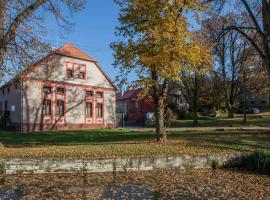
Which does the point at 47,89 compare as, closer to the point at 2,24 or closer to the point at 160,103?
the point at 2,24

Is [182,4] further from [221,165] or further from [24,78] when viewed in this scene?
[24,78]

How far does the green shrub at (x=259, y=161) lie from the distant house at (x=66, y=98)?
27.1 metres

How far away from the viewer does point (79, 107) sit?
162 ft

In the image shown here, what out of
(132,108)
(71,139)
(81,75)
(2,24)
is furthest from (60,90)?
(132,108)

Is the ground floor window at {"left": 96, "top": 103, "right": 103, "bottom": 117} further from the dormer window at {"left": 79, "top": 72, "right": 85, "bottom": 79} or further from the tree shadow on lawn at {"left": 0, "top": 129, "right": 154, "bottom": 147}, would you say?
the tree shadow on lawn at {"left": 0, "top": 129, "right": 154, "bottom": 147}

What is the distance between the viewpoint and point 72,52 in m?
49.3

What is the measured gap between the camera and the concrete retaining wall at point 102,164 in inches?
652

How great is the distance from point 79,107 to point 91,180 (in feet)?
114

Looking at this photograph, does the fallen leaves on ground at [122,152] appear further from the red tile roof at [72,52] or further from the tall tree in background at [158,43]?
the red tile roof at [72,52]

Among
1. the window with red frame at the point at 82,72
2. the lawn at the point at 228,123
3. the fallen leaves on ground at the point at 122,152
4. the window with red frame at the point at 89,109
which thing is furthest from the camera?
the window with red frame at the point at 89,109

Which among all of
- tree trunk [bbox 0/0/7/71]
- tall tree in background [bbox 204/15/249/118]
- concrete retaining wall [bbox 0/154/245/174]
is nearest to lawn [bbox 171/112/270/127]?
tall tree in background [bbox 204/15/249/118]

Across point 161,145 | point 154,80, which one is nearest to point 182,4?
point 154,80

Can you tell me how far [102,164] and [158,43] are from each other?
24.8ft

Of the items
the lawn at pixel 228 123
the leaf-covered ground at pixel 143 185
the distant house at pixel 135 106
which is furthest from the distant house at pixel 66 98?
the leaf-covered ground at pixel 143 185
